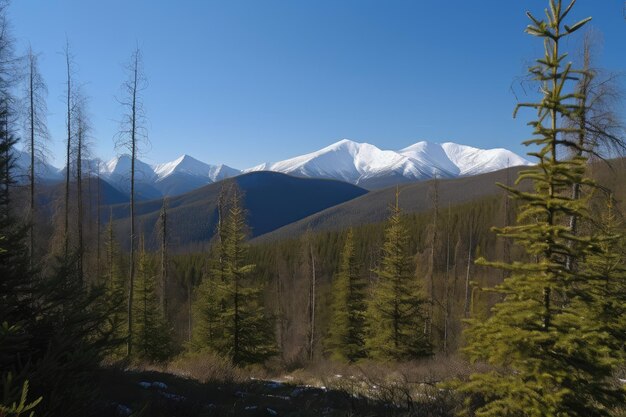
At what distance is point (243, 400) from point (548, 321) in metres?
6.73

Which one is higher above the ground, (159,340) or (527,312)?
(527,312)

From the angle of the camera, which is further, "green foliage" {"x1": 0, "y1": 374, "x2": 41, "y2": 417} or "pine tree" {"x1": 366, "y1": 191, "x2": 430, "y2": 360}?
"pine tree" {"x1": 366, "y1": 191, "x2": 430, "y2": 360}

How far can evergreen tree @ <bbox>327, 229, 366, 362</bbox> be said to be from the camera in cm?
2595

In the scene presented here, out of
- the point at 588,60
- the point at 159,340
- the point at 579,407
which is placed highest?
the point at 588,60

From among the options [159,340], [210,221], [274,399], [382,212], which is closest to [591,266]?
[274,399]

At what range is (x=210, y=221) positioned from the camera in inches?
7318

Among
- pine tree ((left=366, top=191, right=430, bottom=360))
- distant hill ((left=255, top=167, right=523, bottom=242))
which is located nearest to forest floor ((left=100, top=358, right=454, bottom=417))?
Answer: pine tree ((left=366, top=191, right=430, bottom=360))

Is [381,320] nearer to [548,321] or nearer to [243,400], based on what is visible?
[243,400]

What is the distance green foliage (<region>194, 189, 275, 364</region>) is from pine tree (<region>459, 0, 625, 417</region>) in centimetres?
1415

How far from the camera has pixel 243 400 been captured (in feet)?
29.6

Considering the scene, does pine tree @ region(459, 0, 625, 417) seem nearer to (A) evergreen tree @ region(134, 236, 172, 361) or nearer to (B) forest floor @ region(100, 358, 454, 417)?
(B) forest floor @ region(100, 358, 454, 417)

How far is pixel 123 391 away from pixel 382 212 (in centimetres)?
16346

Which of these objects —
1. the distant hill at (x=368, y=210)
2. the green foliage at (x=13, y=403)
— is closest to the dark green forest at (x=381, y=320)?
the green foliage at (x=13, y=403)

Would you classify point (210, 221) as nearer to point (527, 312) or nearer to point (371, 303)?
point (371, 303)
